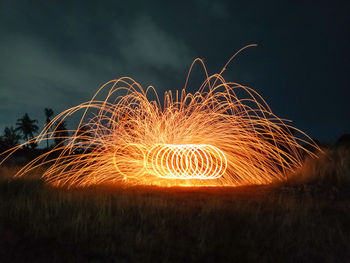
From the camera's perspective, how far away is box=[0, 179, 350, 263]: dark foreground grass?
4.54 meters

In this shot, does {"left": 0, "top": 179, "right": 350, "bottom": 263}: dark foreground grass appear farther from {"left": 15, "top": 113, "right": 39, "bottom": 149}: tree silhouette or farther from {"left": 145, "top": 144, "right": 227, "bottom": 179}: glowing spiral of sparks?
{"left": 15, "top": 113, "right": 39, "bottom": 149}: tree silhouette

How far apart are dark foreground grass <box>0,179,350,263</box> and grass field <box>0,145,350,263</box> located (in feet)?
0.04

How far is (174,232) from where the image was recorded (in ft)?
17.0

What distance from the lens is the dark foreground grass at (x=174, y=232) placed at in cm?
454

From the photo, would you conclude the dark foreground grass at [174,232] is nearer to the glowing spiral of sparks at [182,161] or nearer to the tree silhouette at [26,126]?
the glowing spiral of sparks at [182,161]

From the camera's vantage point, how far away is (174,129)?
1090cm

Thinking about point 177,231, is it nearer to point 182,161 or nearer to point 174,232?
point 174,232

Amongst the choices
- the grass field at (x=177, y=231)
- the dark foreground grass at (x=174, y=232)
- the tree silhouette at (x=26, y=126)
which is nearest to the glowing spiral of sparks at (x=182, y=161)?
the grass field at (x=177, y=231)

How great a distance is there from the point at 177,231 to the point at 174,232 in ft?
0.18

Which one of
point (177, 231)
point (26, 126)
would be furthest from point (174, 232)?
point (26, 126)

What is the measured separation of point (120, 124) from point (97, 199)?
15.0 ft

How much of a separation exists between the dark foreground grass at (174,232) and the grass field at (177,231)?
0.01m

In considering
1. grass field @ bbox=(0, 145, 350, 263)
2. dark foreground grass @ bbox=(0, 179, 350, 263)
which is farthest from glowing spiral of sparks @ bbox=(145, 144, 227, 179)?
dark foreground grass @ bbox=(0, 179, 350, 263)

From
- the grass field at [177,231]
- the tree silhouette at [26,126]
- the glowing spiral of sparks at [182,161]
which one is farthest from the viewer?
the tree silhouette at [26,126]
